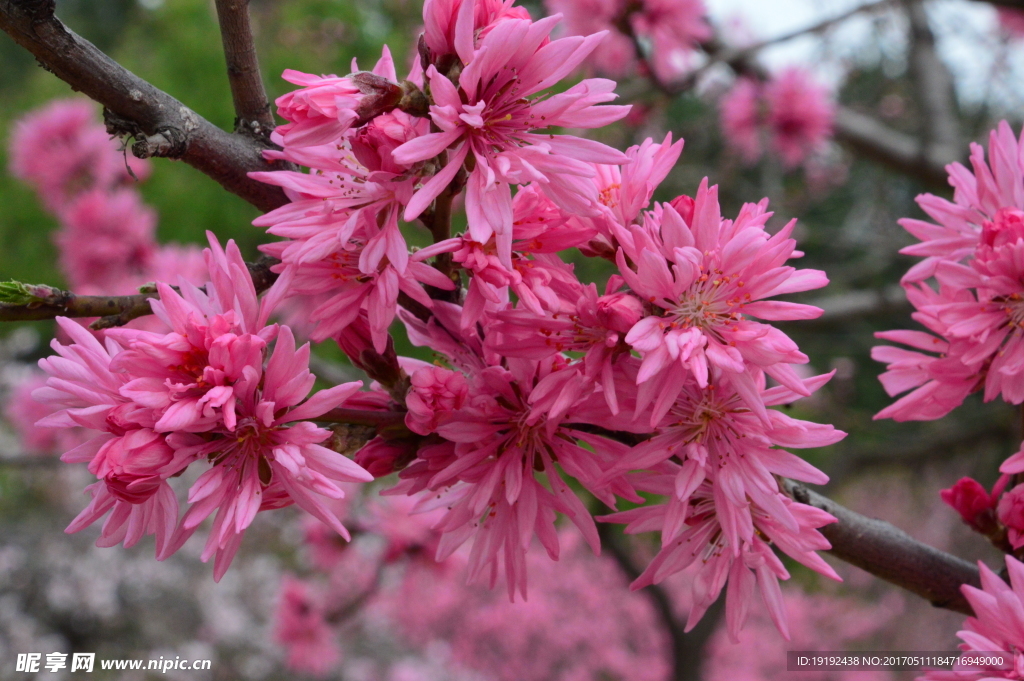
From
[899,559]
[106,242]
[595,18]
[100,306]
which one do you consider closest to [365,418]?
[100,306]

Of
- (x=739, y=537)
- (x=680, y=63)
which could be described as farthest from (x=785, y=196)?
(x=739, y=537)

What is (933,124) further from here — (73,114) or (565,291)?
(73,114)

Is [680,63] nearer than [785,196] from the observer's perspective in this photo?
Yes

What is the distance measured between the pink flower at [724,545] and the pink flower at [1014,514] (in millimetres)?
300

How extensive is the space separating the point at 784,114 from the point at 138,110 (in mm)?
3366

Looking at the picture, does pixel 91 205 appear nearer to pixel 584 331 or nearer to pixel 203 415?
pixel 203 415

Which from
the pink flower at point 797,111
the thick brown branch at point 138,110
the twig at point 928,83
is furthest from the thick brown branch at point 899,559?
the pink flower at point 797,111

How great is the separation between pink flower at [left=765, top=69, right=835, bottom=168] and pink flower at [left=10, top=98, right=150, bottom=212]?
3.04m

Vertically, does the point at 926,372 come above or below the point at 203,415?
below

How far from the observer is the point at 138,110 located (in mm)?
937

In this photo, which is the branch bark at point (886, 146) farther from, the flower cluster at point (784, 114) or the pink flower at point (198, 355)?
the pink flower at point (198, 355)

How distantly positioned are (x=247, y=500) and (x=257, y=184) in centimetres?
45

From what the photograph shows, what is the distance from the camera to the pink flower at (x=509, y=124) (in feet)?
2.67

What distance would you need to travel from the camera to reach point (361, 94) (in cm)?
82
